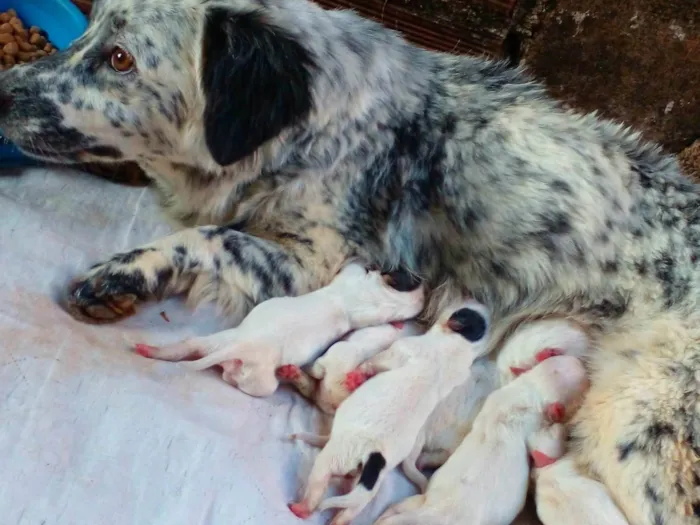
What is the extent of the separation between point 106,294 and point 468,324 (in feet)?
2.82

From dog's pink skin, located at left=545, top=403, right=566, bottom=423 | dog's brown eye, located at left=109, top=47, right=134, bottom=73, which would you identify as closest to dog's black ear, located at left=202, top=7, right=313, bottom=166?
dog's brown eye, located at left=109, top=47, right=134, bottom=73

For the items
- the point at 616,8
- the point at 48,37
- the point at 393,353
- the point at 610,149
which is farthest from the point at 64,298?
the point at 616,8

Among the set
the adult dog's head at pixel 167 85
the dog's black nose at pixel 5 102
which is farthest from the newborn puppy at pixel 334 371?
the dog's black nose at pixel 5 102

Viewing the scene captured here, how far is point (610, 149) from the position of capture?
2.00 m

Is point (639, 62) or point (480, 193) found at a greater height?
point (639, 62)

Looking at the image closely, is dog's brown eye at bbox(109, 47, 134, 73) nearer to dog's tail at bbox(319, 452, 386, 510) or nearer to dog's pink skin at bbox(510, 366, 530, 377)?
dog's tail at bbox(319, 452, 386, 510)

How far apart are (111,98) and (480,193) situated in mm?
956

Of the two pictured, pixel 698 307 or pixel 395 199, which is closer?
pixel 698 307

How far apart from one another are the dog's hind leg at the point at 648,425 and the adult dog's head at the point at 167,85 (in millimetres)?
978

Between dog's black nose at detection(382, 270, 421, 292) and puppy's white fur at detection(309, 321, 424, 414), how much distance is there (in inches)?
4.9

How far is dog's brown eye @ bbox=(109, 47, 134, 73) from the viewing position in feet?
5.71

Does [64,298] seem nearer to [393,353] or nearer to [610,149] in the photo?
[393,353]

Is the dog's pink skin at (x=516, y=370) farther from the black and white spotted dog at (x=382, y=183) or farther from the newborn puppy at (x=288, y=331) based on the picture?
the newborn puppy at (x=288, y=331)

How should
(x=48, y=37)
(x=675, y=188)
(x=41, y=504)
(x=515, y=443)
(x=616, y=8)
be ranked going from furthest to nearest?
(x=616, y=8), (x=48, y=37), (x=675, y=188), (x=515, y=443), (x=41, y=504)
